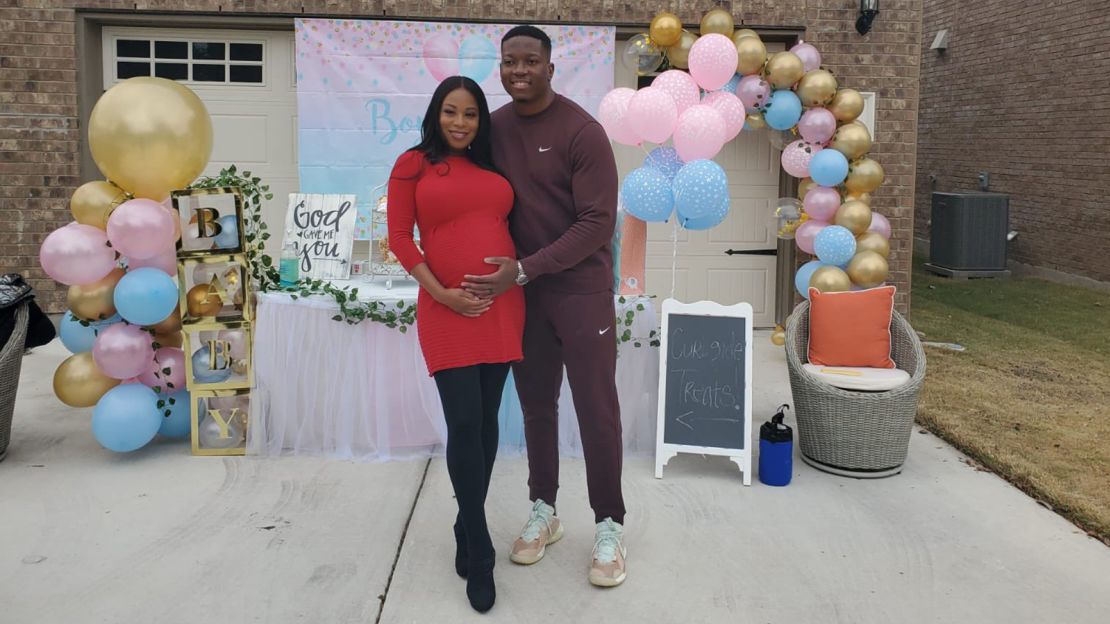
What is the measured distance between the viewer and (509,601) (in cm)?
293

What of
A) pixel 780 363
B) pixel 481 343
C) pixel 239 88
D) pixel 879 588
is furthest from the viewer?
pixel 239 88

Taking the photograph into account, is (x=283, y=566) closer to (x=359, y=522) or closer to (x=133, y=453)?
(x=359, y=522)

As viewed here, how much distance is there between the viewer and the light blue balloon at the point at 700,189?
13.8 feet

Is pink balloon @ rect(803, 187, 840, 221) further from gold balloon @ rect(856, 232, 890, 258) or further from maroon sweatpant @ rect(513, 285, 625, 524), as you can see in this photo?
maroon sweatpant @ rect(513, 285, 625, 524)

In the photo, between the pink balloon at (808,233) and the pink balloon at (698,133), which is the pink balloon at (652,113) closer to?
the pink balloon at (698,133)

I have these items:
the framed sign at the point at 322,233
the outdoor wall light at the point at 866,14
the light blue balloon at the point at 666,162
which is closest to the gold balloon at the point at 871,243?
the outdoor wall light at the point at 866,14

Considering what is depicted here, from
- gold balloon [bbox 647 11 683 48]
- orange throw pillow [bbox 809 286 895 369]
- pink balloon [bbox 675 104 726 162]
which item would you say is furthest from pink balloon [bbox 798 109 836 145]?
orange throw pillow [bbox 809 286 895 369]

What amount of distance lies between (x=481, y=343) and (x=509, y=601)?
0.82 metres

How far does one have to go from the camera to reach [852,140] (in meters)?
6.14

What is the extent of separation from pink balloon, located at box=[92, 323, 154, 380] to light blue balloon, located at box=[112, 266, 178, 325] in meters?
0.07

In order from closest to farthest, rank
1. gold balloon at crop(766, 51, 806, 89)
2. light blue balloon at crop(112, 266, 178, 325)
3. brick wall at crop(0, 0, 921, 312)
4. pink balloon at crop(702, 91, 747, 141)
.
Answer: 1. light blue balloon at crop(112, 266, 178, 325)
2. pink balloon at crop(702, 91, 747, 141)
3. gold balloon at crop(766, 51, 806, 89)
4. brick wall at crop(0, 0, 921, 312)

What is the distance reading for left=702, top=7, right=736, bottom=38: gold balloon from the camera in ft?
20.8

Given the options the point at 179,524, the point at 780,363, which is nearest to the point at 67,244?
the point at 179,524

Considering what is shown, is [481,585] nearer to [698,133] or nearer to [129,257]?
[129,257]
